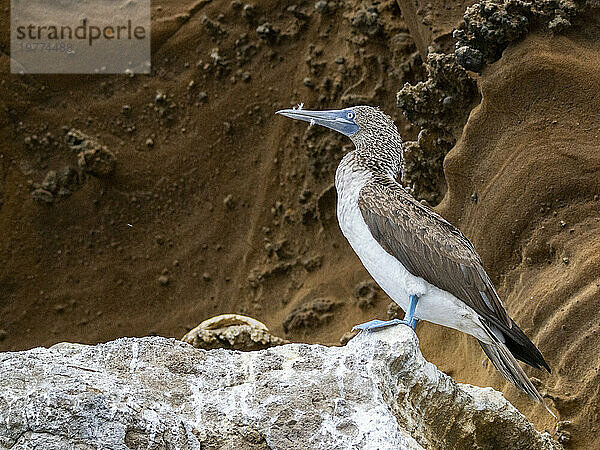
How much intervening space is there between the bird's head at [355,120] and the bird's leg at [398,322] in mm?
1206

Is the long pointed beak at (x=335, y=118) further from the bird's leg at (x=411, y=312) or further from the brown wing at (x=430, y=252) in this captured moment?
the bird's leg at (x=411, y=312)

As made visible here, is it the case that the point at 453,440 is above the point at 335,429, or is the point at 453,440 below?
below

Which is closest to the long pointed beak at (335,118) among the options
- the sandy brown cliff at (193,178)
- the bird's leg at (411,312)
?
the bird's leg at (411,312)

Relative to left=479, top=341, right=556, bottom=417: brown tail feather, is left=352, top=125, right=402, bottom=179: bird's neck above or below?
above

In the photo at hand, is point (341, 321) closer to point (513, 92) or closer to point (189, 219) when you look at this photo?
point (189, 219)

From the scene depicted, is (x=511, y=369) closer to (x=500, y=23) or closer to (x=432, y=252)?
(x=432, y=252)

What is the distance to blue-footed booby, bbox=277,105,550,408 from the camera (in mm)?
4387

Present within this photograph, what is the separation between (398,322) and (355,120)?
164cm

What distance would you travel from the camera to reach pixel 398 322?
3.97 m

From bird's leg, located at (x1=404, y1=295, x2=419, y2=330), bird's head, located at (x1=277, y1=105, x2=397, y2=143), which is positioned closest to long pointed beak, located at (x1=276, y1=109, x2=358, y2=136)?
bird's head, located at (x1=277, y1=105, x2=397, y2=143)

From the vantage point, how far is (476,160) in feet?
20.9

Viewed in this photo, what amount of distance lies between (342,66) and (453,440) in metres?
5.31

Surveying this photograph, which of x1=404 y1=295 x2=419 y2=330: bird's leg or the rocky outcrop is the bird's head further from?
the rocky outcrop

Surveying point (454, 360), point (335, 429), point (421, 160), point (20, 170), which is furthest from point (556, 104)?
point (20, 170)
